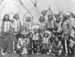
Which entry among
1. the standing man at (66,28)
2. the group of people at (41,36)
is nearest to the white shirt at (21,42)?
the group of people at (41,36)

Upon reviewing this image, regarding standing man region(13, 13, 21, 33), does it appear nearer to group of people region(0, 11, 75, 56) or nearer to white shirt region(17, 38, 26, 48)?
group of people region(0, 11, 75, 56)

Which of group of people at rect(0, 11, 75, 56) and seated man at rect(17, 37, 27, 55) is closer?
seated man at rect(17, 37, 27, 55)

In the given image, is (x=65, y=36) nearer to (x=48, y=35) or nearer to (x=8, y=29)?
(x=48, y=35)

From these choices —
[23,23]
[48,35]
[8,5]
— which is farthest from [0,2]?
[48,35]

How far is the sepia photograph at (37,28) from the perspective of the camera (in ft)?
61.4

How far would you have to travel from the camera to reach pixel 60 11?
62.5ft

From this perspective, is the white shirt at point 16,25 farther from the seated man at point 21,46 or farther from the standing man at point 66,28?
the standing man at point 66,28

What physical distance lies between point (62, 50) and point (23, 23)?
2393 millimetres

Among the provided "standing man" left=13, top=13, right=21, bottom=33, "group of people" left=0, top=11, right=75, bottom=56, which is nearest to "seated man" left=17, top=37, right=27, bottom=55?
"group of people" left=0, top=11, right=75, bottom=56

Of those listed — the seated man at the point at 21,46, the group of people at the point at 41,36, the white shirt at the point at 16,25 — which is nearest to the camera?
the seated man at the point at 21,46

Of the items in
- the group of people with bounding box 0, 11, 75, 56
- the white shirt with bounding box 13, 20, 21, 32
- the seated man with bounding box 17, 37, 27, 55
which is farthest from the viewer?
the white shirt with bounding box 13, 20, 21, 32

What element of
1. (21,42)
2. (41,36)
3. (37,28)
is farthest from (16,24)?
(41,36)

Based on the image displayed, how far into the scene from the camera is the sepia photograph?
1870cm

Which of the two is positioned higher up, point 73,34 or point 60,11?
point 60,11
